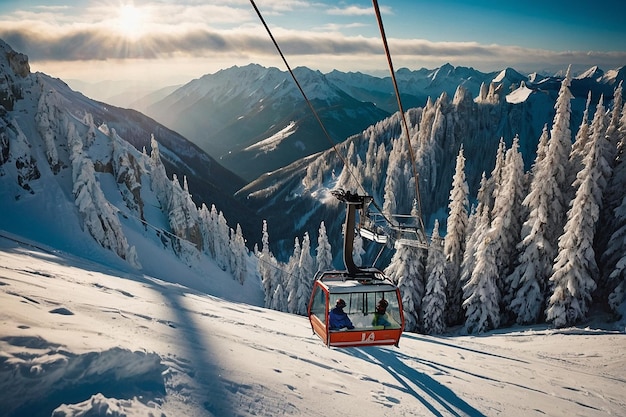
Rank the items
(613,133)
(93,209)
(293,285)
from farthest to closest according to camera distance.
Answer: (293,285) → (613,133) → (93,209)

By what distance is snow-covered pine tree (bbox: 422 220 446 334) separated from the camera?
129 feet

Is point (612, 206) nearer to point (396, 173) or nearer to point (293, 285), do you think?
point (293, 285)

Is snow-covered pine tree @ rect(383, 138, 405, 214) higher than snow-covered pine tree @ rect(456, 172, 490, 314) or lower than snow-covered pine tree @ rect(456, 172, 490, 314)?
higher

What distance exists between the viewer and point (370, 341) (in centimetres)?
1355

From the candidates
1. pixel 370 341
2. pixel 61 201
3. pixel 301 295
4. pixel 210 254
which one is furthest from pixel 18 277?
pixel 210 254

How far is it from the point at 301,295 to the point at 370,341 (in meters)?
41.8

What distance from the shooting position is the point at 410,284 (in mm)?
40906

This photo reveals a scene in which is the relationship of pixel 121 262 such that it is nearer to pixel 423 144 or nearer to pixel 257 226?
pixel 423 144

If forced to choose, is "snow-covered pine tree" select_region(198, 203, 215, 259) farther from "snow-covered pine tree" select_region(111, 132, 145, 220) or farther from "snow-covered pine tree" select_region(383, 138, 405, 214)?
"snow-covered pine tree" select_region(383, 138, 405, 214)

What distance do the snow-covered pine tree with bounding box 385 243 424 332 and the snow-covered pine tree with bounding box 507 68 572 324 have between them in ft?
29.5

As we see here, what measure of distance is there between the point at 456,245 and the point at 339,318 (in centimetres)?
3279

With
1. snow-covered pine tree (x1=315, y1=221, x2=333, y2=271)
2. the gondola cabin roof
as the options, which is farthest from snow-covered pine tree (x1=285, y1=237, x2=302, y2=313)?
the gondola cabin roof

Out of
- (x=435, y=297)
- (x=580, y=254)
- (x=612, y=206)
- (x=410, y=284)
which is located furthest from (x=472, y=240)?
(x=612, y=206)

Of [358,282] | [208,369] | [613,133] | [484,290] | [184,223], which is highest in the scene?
[613,133]
